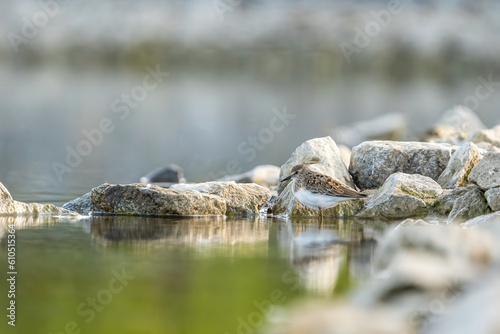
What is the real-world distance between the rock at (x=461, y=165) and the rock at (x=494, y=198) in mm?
1049

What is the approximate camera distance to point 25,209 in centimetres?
840

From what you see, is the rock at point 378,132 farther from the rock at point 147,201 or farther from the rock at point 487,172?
the rock at point 147,201

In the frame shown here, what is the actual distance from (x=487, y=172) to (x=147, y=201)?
152 inches

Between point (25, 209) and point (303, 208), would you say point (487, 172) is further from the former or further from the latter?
point (25, 209)

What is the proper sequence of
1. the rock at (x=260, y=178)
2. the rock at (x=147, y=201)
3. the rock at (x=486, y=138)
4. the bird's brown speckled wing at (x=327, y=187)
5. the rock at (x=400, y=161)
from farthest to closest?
1. the rock at (x=260, y=178)
2. the rock at (x=486, y=138)
3. the rock at (x=400, y=161)
4. the rock at (x=147, y=201)
5. the bird's brown speckled wing at (x=327, y=187)

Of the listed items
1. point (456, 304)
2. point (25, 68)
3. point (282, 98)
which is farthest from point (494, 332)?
point (25, 68)

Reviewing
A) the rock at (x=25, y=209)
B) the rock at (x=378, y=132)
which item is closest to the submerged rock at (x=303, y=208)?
the rock at (x=25, y=209)

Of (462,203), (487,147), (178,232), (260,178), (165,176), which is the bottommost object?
(178,232)

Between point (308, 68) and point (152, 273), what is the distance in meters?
52.2

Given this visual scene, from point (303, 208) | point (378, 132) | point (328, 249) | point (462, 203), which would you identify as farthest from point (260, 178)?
point (378, 132)

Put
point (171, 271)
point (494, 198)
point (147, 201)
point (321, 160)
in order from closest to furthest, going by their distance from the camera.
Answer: point (171, 271) < point (494, 198) < point (147, 201) < point (321, 160)

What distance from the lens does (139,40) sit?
57.2 metres

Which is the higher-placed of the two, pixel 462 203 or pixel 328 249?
pixel 462 203

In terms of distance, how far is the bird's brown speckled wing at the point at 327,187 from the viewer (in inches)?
330
